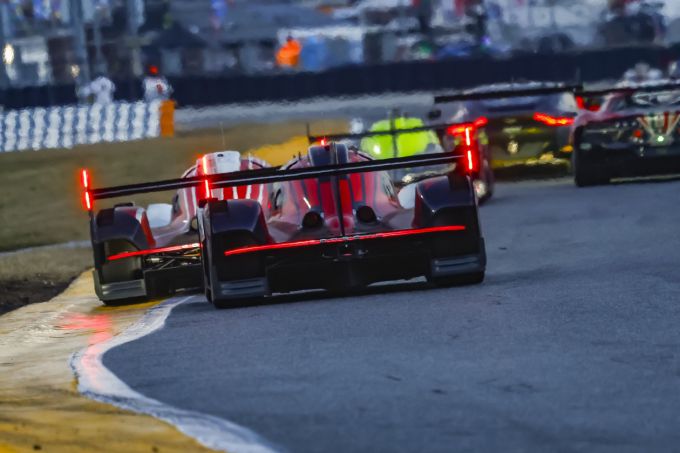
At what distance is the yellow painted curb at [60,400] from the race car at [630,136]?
34.5ft

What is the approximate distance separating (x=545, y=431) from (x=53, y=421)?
2.28 metres

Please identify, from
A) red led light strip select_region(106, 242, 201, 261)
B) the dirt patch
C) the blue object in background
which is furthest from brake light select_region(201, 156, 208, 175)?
the blue object in background

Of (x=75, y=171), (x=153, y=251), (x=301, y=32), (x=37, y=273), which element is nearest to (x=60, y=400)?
(x=153, y=251)

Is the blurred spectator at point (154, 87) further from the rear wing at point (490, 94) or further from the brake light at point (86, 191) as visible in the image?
the brake light at point (86, 191)

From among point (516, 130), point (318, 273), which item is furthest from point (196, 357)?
point (516, 130)

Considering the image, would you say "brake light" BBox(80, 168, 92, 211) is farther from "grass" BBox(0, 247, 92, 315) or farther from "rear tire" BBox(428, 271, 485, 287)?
"grass" BBox(0, 247, 92, 315)

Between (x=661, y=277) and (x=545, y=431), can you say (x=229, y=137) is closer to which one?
(x=661, y=277)

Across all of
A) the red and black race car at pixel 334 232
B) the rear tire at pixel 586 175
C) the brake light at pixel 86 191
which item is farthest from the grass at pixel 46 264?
the rear tire at pixel 586 175

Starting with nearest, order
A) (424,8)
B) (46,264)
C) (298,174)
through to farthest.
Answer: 1. (298,174)
2. (46,264)
3. (424,8)

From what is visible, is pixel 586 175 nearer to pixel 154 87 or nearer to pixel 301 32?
pixel 154 87

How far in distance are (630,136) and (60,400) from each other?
635 inches

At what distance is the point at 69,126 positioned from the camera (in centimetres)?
4544

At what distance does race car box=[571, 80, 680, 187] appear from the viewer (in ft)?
78.3

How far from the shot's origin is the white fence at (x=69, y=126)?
44969mm
